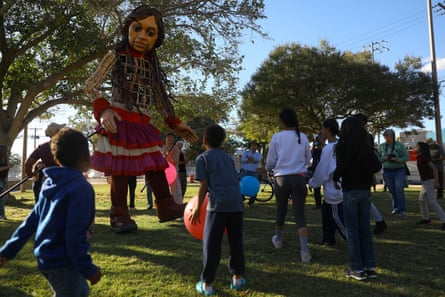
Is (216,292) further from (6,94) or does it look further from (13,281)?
(6,94)

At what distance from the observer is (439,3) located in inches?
875

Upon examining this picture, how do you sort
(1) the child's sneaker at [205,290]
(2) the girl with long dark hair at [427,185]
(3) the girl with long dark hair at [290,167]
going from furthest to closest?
1. (2) the girl with long dark hair at [427,185]
2. (3) the girl with long dark hair at [290,167]
3. (1) the child's sneaker at [205,290]

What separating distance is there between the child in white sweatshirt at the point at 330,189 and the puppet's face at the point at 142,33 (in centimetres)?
238

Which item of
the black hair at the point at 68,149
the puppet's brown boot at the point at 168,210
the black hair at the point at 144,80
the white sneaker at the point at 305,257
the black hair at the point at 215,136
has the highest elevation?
the black hair at the point at 144,80

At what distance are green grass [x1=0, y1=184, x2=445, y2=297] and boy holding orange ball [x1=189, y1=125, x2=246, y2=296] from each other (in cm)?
17

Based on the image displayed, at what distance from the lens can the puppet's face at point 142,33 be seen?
14.0ft

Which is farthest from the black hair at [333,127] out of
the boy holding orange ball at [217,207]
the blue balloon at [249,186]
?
the blue balloon at [249,186]

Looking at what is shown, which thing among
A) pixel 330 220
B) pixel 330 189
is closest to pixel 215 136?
pixel 330 189

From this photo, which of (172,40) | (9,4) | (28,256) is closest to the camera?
(28,256)

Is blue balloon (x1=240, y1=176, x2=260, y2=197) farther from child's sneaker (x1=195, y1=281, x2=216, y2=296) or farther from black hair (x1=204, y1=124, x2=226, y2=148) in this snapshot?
child's sneaker (x1=195, y1=281, x2=216, y2=296)

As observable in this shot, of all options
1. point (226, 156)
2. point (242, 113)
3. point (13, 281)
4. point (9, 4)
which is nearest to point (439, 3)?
point (242, 113)

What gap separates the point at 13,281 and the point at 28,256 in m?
0.82

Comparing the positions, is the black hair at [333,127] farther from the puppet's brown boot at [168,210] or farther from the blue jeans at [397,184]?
the blue jeans at [397,184]

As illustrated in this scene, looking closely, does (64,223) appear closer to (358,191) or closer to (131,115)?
(131,115)
